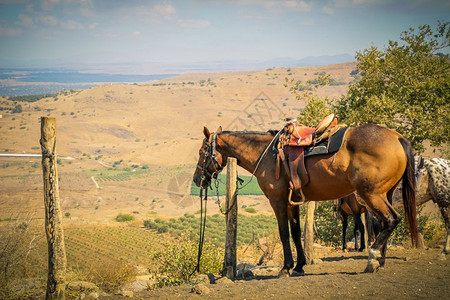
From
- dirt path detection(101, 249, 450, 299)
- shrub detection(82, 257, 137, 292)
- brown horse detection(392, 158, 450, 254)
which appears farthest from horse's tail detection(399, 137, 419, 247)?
shrub detection(82, 257, 137, 292)

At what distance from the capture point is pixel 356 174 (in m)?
6.20

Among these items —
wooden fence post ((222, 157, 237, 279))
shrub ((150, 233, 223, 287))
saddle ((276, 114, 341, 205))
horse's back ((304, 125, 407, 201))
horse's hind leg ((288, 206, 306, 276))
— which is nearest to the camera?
horse's back ((304, 125, 407, 201))

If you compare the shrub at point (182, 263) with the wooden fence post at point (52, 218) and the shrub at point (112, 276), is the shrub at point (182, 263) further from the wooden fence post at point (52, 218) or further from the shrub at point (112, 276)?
the wooden fence post at point (52, 218)

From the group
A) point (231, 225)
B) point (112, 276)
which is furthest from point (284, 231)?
point (112, 276)

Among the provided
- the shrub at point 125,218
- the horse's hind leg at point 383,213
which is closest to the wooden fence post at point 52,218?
the horse's hind leg at point 383,213

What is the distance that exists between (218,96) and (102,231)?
330ft

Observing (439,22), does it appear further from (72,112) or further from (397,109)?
(72,112)

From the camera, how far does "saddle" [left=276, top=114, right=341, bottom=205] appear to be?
21.9 feet

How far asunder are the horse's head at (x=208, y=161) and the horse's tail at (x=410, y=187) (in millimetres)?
3578

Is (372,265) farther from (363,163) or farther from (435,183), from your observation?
(435,183)

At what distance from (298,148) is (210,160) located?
2.08 m

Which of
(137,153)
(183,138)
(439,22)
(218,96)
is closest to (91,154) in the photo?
(137,153)

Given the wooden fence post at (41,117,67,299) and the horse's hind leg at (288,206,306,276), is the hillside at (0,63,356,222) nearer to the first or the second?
the wooden fence post at (41,117,67,299)

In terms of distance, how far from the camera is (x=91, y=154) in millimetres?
88562
